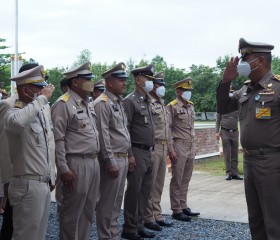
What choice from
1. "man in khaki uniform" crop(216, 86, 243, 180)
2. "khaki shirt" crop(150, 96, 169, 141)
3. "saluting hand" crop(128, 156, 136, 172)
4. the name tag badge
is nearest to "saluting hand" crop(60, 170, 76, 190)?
"saluting hand" crop(128, 156, 136, 172)

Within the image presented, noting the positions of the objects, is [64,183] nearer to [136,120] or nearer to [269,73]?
[136,120]

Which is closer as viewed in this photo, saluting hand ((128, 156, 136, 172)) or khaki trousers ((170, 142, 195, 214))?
saluting hand ((128, 156, 136, 172))

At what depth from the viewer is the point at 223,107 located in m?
4.48

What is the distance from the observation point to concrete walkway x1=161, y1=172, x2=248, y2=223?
7195 millimetres

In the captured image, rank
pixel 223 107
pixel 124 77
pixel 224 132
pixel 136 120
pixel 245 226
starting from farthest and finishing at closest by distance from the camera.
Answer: pixel 224 132, pixel 245 226, pixel 136 120, pixel 124 77, pixel 223 107

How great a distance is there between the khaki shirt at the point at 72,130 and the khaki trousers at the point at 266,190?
1.68 meters

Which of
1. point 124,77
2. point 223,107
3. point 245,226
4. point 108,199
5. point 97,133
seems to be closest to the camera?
point 223,107

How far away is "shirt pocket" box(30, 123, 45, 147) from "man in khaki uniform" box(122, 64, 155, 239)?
193cm

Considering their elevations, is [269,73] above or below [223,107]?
above

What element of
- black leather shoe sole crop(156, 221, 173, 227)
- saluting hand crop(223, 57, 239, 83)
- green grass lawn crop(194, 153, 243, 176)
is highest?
saluting hand crop(223, 57, 239, 83)

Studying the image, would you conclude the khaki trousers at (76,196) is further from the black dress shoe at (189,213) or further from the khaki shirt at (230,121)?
the khaki shirt at (230,121)

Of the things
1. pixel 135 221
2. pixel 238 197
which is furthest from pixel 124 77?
pixel 238 197

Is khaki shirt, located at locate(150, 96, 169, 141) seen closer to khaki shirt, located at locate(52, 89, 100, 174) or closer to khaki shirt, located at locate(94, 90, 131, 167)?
khaki shirt, located at locate(94, 90, 131, 167)

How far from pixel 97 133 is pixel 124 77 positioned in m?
1.07
